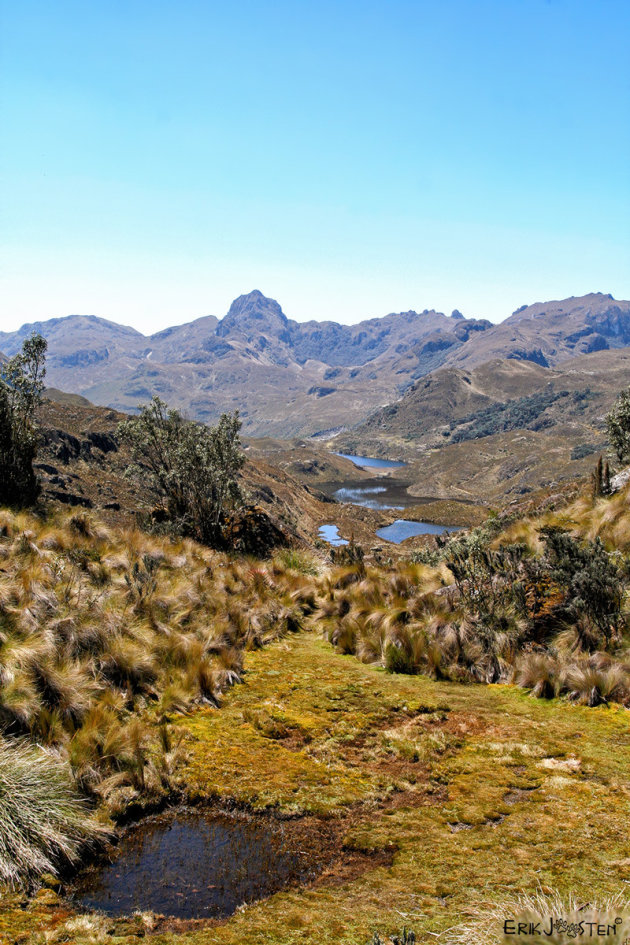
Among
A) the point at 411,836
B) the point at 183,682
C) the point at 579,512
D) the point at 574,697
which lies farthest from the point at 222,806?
the point at 579,512

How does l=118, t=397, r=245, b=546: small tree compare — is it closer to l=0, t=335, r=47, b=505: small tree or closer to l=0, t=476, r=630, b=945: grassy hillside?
l=0, t=335, r=47, b=505: small tree

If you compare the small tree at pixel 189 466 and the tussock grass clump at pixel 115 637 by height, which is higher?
the small tree at pixel 189 466

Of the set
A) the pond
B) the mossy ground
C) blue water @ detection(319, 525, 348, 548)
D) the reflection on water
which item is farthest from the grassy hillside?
the pond

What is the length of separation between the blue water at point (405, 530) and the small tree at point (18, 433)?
5835 cm

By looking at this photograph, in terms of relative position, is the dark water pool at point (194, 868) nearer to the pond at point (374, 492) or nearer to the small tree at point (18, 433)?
the small tree at point (18, 433)

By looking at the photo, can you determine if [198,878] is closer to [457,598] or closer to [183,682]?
[183,682]

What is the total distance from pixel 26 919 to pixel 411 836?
2252mm

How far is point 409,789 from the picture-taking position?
13.6ft

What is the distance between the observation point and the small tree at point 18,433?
10.9 m

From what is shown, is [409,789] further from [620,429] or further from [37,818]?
[620,429]

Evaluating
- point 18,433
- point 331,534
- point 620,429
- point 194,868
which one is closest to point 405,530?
point 331,534

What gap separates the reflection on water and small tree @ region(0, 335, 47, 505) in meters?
89.9

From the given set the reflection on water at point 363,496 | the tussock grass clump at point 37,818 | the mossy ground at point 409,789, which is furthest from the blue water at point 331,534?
the tussock grass clump at point 37,818

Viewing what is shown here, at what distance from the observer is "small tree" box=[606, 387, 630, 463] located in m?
18.7
